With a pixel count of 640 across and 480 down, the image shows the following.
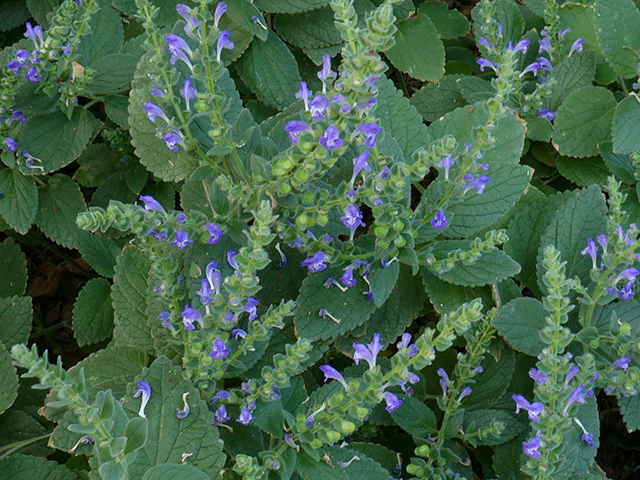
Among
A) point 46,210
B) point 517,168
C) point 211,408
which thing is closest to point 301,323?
point 211,408

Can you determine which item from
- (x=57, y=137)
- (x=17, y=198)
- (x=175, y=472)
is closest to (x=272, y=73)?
(x=57, y=137)

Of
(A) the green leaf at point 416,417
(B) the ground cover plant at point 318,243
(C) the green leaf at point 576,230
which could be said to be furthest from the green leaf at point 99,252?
(C) the green leaf at point 576,230

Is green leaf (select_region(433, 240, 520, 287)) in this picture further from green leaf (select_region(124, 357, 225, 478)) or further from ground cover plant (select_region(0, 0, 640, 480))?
green leaf (select_region(124, 357, 225, 478))

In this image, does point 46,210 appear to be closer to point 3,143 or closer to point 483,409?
point 3,143

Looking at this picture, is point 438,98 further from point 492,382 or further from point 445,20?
point 492,382

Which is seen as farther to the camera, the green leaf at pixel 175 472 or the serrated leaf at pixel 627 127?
the serrated leaf at pixel 627 127

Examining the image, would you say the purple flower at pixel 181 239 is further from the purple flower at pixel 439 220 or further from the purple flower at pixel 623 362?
the purple flower at pixel 623 362
